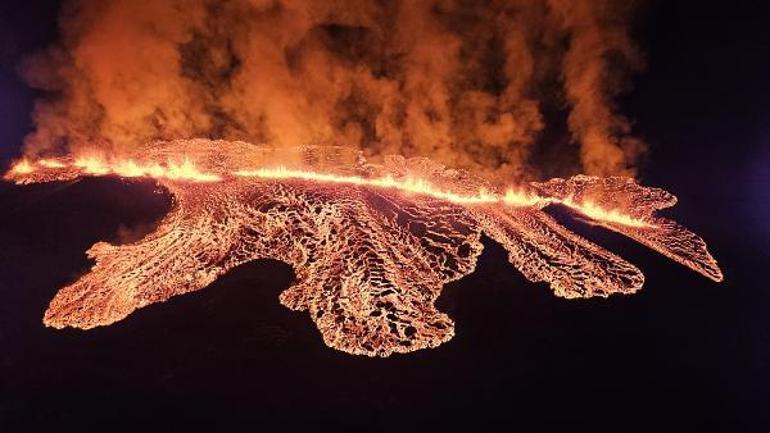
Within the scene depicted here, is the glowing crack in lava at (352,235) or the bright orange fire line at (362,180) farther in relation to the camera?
the bright orange fire line at (362,180)

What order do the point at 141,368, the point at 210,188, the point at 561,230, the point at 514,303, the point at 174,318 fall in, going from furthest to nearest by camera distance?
the point at 210,188 → the point at 561,230 → the point at 514,303 → the point at 174,318 → the point at 141,368

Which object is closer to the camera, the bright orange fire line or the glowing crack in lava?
the glowing crack in lava

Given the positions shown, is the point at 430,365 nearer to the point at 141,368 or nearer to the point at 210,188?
the point at 141,368

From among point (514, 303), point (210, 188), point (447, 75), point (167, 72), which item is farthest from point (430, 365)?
point (167, 72)

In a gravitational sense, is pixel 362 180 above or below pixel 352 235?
above

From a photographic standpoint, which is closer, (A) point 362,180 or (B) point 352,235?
(B) point 352,235
